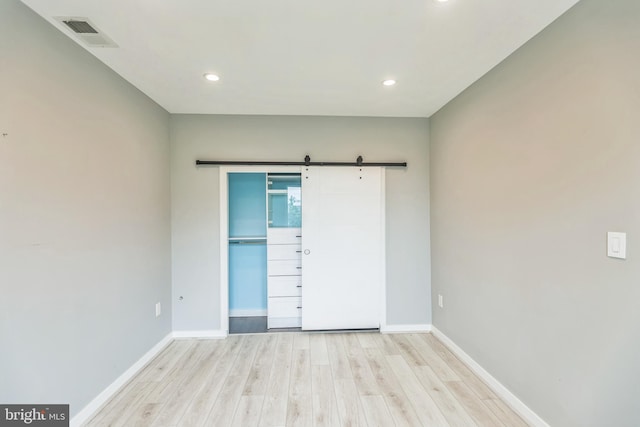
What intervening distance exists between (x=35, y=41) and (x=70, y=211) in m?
1.00

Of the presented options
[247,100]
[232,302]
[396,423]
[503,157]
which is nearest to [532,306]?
[503,157]

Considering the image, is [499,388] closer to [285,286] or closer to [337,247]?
[337,247]

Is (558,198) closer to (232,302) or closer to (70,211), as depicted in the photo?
(70,211)

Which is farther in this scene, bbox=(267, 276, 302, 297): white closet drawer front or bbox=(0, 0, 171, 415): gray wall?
bbox=(267, 276, 302, 297): white closet drawer front

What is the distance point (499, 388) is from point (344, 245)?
1.88 m

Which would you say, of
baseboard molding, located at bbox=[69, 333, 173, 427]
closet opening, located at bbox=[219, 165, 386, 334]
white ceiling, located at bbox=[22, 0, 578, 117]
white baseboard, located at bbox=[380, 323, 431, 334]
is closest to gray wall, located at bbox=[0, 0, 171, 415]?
baseboard molding, located at bbox=[69, 333, 173, 427]

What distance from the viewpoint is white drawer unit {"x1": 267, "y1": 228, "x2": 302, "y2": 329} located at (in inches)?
143

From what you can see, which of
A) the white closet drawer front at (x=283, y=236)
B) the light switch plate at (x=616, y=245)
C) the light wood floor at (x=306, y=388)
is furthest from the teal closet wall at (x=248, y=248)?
the light switch plate at (x=616, y=245)

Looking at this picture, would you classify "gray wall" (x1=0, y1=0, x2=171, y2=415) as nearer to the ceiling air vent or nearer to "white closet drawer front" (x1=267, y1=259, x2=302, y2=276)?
the ceiling air vent

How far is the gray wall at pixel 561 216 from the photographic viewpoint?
1.33 m

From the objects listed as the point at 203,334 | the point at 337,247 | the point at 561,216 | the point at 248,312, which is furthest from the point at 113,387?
the point at 561,216

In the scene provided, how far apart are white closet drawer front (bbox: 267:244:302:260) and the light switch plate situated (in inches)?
113

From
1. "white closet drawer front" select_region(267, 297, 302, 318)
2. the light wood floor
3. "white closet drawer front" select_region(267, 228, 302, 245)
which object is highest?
"white closet drawer front" select_region(267, 228, 302, 245)

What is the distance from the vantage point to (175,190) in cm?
319
